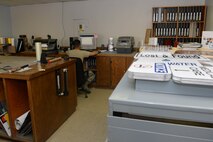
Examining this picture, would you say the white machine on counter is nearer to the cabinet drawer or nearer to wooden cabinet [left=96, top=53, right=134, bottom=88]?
the cabinet drawer

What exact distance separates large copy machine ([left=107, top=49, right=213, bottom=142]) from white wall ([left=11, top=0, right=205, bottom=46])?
3152mm

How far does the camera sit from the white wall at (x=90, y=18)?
393 centimetres

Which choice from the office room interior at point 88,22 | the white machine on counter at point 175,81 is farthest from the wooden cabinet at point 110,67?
the white machine on counter at point 175,81

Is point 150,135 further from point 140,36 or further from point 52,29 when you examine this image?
point 52,29

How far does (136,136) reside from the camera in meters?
0.92

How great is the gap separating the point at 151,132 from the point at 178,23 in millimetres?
3178

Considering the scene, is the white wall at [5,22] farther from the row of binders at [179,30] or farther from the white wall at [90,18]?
the row of binders at [179,30]

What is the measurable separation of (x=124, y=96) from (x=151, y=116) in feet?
0.58

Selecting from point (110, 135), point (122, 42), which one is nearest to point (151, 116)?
point (110, 135)

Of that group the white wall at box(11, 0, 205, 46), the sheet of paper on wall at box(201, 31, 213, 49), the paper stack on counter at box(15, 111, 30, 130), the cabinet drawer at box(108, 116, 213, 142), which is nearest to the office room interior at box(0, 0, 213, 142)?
the white wall at box(11, 0, 205, 46)

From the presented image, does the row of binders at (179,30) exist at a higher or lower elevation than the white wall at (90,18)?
lower

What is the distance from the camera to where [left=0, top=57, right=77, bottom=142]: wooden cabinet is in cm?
184

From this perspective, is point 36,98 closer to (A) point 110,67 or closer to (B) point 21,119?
(B) point 21,119

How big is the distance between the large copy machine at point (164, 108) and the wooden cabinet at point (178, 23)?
2679 mm
